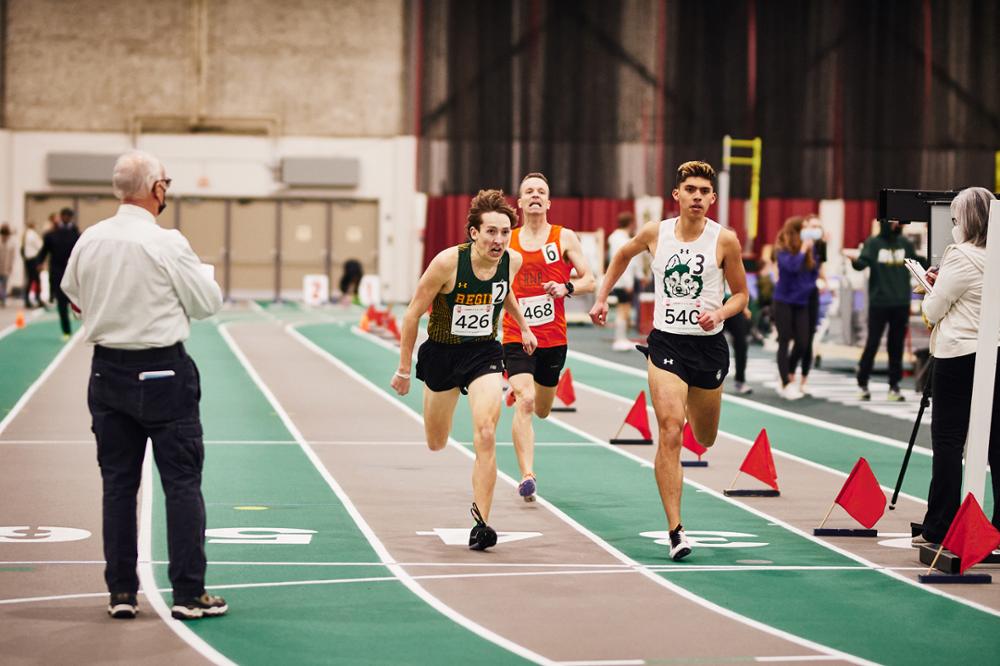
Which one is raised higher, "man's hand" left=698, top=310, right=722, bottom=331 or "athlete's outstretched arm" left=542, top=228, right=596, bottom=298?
"athlete's outstretched arm" left=542, top=228, right=596, bottom=298

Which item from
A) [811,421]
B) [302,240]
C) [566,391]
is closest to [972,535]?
[811,421]

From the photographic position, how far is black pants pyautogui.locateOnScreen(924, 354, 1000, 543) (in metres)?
7.90

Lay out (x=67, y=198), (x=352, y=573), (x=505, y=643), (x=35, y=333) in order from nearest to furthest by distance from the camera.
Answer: (x=505, y=643), (x=352, y=573), (x=35, y=333), (x=67, y=198)

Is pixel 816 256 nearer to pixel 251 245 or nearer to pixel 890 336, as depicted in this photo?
pixel 890 336

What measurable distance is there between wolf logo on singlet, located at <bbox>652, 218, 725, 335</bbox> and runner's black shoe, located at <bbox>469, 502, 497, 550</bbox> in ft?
4.56

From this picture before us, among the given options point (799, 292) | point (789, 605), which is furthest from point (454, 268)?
point (799, 292)

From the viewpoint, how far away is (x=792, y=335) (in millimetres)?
16781

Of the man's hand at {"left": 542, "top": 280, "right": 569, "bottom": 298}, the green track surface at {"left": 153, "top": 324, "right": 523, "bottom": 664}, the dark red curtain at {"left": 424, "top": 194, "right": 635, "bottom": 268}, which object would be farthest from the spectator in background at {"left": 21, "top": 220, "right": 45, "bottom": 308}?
the man's hand at {"left": 542, "top": 280, "right": 569, "bottom": 298}

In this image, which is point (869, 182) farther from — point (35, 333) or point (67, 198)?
point (35, 333)

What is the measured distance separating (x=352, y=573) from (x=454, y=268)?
5.92ft

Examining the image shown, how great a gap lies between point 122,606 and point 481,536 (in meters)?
2.24

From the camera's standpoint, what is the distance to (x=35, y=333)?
85.1 feet

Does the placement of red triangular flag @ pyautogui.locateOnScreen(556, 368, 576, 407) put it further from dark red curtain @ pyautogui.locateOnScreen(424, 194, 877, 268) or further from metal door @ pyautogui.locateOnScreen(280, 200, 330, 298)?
metal door @ pyautogui.locateOnScreen(280, 200, 330, 298)

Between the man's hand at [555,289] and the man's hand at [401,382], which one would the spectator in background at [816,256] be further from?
the man's hand at [401,382]
